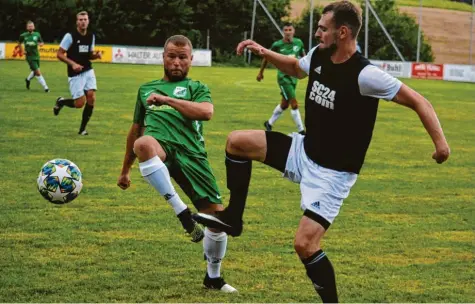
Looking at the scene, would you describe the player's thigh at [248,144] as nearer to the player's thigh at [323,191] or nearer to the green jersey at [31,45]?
the player's thigh at [323,191]

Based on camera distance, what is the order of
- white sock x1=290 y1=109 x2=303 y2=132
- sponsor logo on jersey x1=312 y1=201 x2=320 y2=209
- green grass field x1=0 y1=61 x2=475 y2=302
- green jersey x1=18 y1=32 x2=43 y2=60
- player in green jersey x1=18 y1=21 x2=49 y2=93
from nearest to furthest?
1. sponsor logo on jersey x1=312 y1=201 x2=320 y2=209
2. green grass field x1=0 y1=61 x2=475 y2=302
3. white sock x1=290 y1=109 x2=303 y2=132
4. player in green jersey x1=18 y1=21 x2=49 y2=93
5. green jersey x1=18 y1=32 x2=43 y2=60

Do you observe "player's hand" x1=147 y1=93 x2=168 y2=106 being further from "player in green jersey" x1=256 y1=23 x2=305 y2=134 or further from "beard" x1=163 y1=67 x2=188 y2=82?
"player in green jersey" x1=256 y1=23 x2=305 y2=134

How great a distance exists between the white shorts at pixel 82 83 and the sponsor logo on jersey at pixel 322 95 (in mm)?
11062

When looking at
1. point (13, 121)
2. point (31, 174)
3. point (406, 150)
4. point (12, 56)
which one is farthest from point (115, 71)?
point (31, 174)

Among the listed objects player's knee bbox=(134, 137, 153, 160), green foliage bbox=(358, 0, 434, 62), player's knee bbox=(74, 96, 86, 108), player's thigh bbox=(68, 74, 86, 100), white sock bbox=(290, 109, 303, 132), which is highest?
player's knee bbox=(134, 137, 153, 160)

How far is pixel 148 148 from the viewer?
20.7 feet

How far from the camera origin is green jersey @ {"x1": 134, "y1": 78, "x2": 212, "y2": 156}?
21.5 ft

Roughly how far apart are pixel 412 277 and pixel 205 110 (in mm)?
2270

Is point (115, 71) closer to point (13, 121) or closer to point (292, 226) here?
point (13, 121)

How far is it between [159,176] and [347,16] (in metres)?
1.87

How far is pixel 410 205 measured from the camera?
10484 millimetres

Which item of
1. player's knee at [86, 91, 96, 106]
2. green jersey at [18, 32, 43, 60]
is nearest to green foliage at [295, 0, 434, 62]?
green jersey at [18, 32, 43, 60]

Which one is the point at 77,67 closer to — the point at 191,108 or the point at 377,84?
the point at 191,108

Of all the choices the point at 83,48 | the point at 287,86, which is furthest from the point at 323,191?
the point at 287,86
